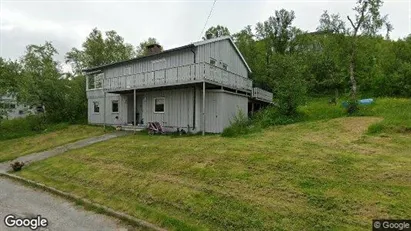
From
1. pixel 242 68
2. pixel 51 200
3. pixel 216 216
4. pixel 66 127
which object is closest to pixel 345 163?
pixel 216 216

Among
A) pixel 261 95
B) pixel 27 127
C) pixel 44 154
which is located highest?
pixel 261 95

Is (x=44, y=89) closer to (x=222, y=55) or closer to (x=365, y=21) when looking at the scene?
(x=222, y=55)

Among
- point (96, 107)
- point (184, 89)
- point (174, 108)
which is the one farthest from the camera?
point (96, 107)

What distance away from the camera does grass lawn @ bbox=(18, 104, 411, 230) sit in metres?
5.86

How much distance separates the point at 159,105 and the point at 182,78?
387cm

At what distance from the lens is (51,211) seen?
7562 millimetres

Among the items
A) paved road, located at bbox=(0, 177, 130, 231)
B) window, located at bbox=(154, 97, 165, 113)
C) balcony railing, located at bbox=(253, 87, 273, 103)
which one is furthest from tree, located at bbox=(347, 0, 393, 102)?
paved road, located at bbox=(0, 177, 130, 231)

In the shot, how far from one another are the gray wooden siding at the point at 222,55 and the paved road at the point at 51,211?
1294 cm

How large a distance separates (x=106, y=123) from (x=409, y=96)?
91.5ft

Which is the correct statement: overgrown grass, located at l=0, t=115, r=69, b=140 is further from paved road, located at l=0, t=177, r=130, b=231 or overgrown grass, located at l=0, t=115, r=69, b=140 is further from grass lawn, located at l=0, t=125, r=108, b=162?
A: paved road, located at l=0, t=177, r=130, b=231

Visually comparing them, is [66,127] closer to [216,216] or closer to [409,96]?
[216,216]

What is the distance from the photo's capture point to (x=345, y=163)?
27.0ft

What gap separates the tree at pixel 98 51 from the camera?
137 feet

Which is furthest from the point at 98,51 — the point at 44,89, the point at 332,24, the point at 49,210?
the point at 49,210
